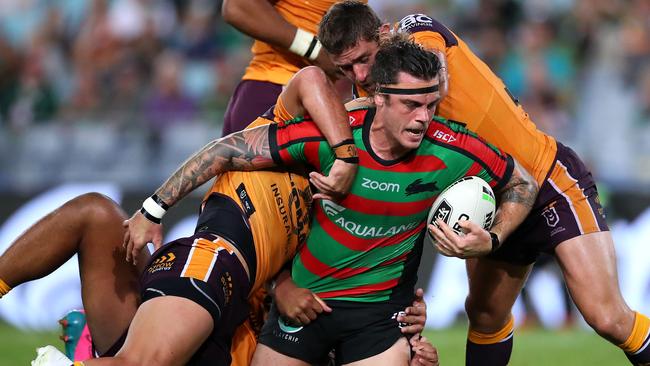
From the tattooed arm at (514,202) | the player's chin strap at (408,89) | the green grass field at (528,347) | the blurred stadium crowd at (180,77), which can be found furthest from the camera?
the blurred stadium crowd at (180,77)

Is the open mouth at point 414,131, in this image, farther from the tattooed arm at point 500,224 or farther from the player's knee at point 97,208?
the player's knee at point 97,208

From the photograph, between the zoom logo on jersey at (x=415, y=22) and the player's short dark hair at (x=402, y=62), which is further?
the zoom logo on jersey at (x=415, y=22)

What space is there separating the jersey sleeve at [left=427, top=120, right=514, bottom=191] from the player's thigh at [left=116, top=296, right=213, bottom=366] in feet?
5.31

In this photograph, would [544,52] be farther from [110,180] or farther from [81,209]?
[81,209]

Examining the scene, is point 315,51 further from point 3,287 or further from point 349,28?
point 3,287

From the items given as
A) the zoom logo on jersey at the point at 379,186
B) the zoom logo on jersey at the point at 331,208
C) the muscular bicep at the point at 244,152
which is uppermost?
the zoom logo on jersey at the point at 379,186

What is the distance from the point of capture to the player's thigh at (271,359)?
6375mm

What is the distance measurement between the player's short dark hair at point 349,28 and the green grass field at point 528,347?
386 cm

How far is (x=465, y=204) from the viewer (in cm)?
591

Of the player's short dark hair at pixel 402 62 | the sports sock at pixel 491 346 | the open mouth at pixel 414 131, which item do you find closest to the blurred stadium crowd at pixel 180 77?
the sports sock at pixel 491 346

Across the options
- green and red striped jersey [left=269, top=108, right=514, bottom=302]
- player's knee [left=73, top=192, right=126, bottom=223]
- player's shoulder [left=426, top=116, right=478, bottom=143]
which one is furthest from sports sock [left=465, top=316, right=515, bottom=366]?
player's knee [left=73, top=192, right=126, bottom=223]

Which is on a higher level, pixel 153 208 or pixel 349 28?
pixel 349 28

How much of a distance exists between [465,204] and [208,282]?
1411 millimetres

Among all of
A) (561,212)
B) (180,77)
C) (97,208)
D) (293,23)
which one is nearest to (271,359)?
(97,208)
